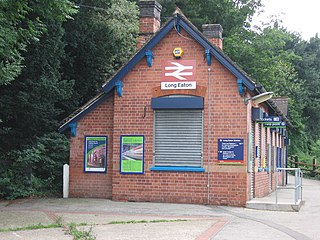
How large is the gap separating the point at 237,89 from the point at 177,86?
1981mm

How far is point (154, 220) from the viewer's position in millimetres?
12742

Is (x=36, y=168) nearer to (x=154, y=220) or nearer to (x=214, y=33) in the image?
(x=214, y=33)

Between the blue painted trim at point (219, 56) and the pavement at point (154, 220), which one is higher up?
the blue painted trim at point (219, 56)

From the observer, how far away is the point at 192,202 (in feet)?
54.4

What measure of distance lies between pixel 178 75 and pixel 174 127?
172 cm

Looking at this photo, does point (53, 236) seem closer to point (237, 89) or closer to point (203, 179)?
point (203, 179)

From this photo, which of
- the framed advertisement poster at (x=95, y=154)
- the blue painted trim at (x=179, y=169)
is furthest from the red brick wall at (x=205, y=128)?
the framed advertisement poster at (x=95, y=154)

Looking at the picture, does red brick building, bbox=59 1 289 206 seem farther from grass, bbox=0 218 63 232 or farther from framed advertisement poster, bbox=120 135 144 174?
grass, bbox=0 218 63 232

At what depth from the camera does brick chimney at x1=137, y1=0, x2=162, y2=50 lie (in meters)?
18.7

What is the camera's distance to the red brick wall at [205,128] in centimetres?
1636

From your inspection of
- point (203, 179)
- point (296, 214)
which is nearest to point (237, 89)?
point (203, 179)

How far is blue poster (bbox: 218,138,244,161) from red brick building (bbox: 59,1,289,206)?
0.03m

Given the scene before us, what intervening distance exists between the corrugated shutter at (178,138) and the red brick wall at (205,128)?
0.24 m

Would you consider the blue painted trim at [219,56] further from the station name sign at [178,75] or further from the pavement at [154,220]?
the pavement at [154,220]
